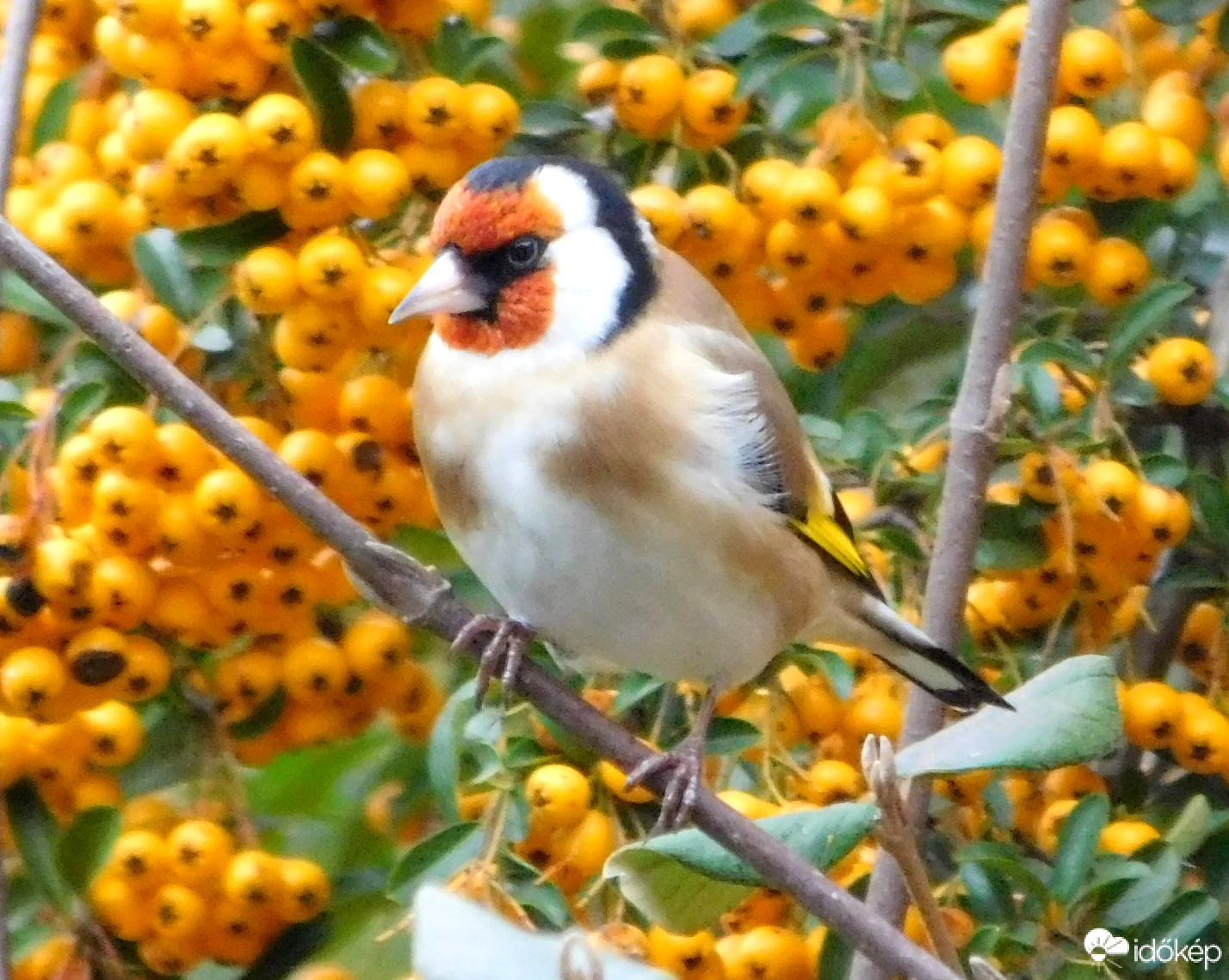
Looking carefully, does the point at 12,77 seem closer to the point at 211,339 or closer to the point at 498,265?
the point at 211,339

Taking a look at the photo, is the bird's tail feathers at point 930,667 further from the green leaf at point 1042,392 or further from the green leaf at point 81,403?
the green leaf at point 81,403

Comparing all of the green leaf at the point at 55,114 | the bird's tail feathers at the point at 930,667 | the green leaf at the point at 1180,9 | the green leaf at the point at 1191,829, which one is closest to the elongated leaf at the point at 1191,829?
the green leaf at the point at 1191,829

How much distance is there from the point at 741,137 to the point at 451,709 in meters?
0.55

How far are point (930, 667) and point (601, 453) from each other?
28cm

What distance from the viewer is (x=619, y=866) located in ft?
3.14

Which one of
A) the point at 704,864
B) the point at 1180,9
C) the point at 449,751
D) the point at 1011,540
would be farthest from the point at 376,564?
the point at 1180,9

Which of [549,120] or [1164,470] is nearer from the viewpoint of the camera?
[1164,470]

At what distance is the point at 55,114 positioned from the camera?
4.90 ft

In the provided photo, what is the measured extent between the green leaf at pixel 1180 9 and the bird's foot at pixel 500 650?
0.68 m

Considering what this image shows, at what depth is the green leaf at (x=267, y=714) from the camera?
1.44 meters

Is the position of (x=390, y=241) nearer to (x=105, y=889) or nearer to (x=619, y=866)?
(x=105, y=889)

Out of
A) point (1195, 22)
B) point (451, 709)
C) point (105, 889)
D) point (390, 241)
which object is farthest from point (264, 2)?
point (1195, 22)

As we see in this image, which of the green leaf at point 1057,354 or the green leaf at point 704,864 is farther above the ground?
the green leaf at point 1057,354

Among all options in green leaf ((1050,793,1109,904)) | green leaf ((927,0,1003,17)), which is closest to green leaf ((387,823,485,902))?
green leaf ((1050,793,1109,904))
